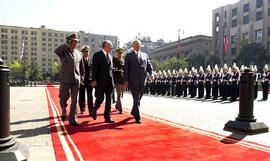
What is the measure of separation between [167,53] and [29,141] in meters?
90.3

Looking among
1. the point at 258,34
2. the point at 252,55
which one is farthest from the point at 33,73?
the point at 258,34

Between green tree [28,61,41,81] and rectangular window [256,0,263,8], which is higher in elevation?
rectangular window [256,0,263,8]

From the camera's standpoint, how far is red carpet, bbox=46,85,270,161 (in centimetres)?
310

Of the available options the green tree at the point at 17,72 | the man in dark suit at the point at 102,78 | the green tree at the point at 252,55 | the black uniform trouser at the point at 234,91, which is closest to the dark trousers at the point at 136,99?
the man in dark suit at the point at 102,78

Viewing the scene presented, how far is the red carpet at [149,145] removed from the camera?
3100 millimetres

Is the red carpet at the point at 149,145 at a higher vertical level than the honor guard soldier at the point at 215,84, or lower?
lower

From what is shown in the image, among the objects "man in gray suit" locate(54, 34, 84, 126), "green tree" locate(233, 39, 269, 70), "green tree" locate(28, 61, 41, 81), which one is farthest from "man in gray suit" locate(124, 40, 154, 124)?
"green tree" locate(28, 61, 41, 81)

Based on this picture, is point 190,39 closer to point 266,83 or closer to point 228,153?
point 266,83

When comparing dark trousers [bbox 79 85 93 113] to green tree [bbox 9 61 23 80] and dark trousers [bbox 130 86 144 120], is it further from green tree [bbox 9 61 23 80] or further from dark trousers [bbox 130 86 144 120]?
green tree [bbox 9 61 23 80]

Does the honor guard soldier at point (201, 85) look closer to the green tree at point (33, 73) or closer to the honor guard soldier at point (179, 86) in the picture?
the honor guard soldier at point (179, 86)

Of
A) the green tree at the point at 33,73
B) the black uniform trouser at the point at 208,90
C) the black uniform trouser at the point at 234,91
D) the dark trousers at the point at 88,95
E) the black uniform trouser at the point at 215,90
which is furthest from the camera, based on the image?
the green tree at the point at 33,73

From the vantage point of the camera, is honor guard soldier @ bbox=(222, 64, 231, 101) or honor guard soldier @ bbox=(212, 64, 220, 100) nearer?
honor guard soldier @ bbox=(222, 64, 231, 101)

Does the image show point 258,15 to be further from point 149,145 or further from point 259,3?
point 149,145

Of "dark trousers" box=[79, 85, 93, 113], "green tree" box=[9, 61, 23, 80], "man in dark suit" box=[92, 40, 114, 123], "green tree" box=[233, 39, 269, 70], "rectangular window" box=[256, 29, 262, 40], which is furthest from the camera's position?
"green tree" box=[9, 61, 23, 80]
